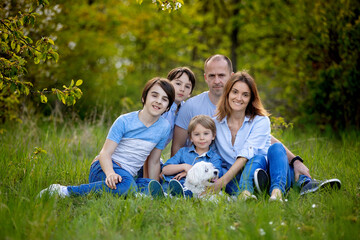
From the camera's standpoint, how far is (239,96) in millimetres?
3945

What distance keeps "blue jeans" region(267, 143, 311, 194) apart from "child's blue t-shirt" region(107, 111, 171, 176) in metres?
1.20

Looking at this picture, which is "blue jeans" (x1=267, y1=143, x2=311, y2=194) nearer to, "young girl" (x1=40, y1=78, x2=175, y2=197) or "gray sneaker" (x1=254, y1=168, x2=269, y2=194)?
"gray sneaker" (x1=254, y1=168, x2=269, y2=194)

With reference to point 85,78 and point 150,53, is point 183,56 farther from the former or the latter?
point 85,78

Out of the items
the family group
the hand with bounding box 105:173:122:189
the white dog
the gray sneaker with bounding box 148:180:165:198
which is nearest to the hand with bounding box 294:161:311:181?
the family group

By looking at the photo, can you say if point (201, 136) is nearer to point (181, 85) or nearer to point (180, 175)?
point (180, 175)

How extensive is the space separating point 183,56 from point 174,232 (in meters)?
11.1

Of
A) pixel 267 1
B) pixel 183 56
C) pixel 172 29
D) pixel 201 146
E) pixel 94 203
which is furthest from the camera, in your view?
pixel 183 56

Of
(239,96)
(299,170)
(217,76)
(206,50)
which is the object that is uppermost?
(206,50)

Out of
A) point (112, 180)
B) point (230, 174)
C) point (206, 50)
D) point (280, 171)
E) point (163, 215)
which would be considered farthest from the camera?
point (206, 50)

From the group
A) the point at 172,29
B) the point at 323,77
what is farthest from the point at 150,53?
the point at 323,77

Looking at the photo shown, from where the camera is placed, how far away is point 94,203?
316cm

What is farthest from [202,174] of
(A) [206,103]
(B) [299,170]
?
(A) [206,103]

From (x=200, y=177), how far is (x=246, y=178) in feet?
1.46

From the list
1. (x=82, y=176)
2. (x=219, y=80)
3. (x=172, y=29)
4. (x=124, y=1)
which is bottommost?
(x=82, y=176)
